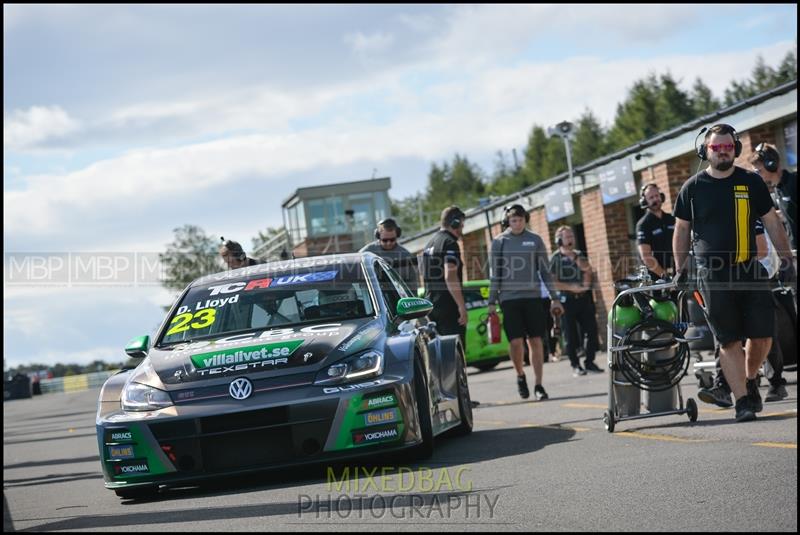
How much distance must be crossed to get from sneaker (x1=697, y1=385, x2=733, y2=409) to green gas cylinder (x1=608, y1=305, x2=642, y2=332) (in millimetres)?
717

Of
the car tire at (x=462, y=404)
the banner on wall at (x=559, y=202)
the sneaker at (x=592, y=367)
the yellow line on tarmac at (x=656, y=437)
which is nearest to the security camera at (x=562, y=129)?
the banner on wall at (x=559, y=202)

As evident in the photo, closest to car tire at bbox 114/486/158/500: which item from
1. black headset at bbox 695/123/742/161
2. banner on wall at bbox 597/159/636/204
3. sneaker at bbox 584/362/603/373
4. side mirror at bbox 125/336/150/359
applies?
side mirror at bbox 125/336/150/359

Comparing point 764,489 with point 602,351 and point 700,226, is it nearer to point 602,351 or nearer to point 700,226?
point 700,226

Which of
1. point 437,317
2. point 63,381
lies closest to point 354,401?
point 437,317

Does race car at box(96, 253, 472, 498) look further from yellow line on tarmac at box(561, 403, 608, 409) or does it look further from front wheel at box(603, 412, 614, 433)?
yellow line on tarmac at box(561, 403, 608, 409)

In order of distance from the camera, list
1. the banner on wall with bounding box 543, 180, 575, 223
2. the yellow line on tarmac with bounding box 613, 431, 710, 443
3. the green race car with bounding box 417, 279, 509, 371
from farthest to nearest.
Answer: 1. the banner on wall with bounding box 543, 180, 575, 223
2. the green race car with bounding box 417, 279, 509, 371
3. the yellow line on tarmac with bounding box 613, 431, 710, 443

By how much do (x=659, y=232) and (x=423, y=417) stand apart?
515 centimetres

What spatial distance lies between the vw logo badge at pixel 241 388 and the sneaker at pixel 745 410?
3.52 m

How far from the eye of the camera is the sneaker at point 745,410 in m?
8.96

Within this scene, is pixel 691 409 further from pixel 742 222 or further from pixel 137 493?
pixel 137 493

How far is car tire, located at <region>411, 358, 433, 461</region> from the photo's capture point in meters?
8.17

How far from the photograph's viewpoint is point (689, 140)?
20609 millimetres

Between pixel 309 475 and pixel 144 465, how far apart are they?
107 centimetres

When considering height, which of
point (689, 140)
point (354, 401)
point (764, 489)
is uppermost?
point (689, 140)
